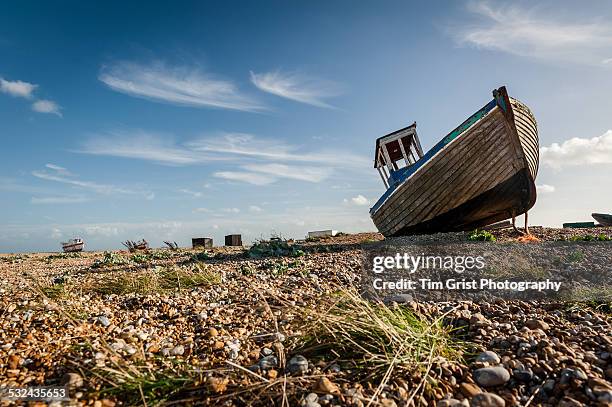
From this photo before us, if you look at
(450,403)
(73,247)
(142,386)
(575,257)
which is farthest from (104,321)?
(73,247)

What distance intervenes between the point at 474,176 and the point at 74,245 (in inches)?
918

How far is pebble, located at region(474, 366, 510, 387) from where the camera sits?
2602 mm

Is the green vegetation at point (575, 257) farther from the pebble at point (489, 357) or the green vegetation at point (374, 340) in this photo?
the pebble at point (489, 357)

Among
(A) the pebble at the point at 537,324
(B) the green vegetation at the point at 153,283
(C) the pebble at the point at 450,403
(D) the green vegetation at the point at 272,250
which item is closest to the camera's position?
(C) the pebble at the point at 450,403

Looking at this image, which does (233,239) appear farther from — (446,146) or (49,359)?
(49,359)

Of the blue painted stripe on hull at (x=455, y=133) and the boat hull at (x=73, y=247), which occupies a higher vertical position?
the blue painted stripe on hull at (x=455, y=133)

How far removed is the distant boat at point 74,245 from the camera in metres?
25.0

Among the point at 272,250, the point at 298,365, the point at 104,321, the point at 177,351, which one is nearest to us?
the point at 298,365

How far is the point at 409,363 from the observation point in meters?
2.65

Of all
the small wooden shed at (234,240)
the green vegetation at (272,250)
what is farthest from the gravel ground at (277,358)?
the small wooden shed at (234,240)

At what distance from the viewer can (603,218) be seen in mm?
18641

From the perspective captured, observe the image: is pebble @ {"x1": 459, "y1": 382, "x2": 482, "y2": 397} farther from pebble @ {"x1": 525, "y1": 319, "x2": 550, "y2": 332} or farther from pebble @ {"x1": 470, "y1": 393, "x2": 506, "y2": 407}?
pebble @ {"x1": 525, "y1": 319, "x2": 550, "y2": 332}

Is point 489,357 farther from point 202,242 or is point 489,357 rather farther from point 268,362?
point 202,242

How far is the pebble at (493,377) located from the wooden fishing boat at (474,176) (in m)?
9.85
